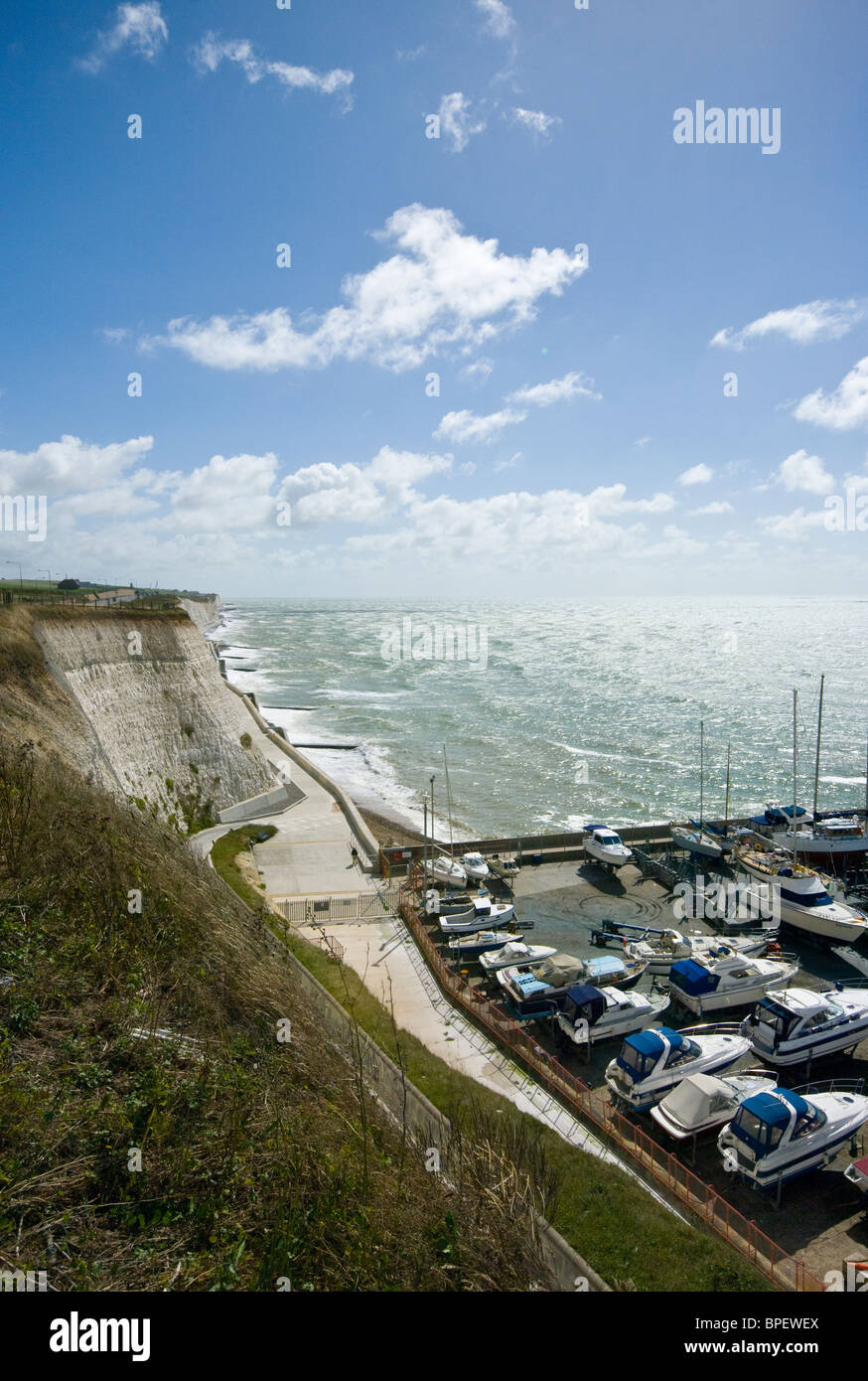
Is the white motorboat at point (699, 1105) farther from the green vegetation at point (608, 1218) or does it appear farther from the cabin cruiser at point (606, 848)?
the cabin cruiser at point (606, 848)

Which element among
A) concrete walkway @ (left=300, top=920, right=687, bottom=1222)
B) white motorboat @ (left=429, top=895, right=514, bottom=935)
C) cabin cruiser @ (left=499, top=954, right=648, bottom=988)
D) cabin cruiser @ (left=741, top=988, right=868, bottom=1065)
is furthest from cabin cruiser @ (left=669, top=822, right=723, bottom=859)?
concrete walkway @ (left=300, top=920, right=687, bottom=1222)

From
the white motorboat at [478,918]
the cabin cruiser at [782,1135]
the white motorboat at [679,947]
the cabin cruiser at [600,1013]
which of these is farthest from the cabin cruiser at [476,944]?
the cabin cruiser at [782,1135]

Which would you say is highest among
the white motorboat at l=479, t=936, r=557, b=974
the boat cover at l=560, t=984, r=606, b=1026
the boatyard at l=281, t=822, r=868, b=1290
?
the boat cover at l=560, t=984, r=606, b=1026

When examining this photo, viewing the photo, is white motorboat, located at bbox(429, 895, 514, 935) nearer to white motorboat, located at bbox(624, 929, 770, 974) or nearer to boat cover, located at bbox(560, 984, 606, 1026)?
white motorboat, located at bbox(624, 929, 770, 974)

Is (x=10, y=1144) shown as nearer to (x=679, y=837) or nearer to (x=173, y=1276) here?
(x=173, y=1276)

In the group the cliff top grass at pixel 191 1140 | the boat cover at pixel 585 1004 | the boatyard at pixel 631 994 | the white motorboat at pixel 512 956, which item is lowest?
the boatyard at pixel 631 994

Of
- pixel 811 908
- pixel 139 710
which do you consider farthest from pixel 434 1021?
pixel 139 710
